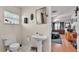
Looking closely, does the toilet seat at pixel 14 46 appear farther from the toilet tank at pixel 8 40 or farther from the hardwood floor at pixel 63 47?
the hardwood floor at pixel 63 47

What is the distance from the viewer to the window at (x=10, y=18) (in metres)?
1.97

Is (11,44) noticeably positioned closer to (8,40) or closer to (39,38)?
(8,40)

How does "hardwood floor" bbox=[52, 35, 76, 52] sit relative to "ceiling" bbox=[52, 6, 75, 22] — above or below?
below

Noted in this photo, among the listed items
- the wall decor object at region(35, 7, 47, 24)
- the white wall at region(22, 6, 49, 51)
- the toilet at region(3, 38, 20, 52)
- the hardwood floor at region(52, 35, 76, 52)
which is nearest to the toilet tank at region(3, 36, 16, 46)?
the toilet at region(3, 38, 20, 52)

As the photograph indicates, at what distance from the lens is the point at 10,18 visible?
202cm

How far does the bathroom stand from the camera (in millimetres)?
1957

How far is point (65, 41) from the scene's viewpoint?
1.94 meters

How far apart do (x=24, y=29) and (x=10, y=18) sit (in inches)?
13.5

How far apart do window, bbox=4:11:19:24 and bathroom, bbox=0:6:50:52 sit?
18 millimetres

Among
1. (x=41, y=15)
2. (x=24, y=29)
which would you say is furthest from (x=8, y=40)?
(x=41, y=15)

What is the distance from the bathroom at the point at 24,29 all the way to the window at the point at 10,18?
0.02m

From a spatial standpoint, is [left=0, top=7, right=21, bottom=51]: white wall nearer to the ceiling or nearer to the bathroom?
the bathroom
